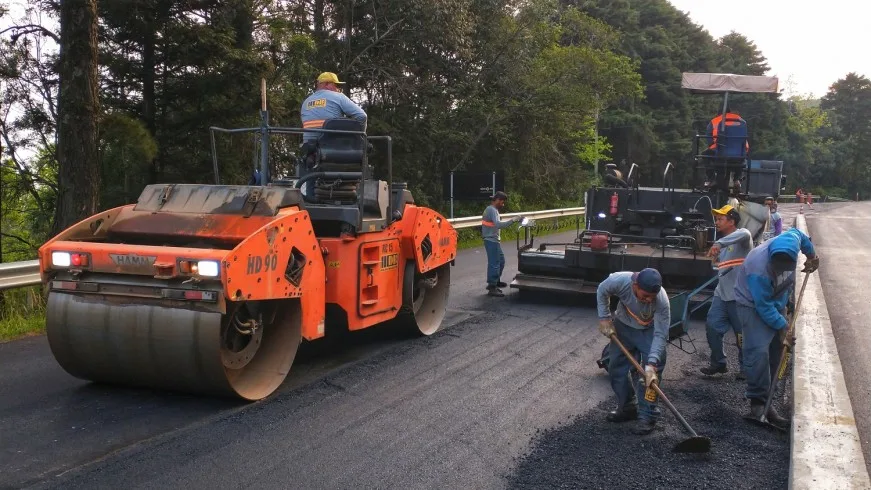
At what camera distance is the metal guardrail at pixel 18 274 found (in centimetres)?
791

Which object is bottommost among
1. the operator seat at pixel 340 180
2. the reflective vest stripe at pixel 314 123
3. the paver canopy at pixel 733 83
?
the operator seat at pixel 340 180

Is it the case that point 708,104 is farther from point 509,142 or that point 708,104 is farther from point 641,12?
point 509,142

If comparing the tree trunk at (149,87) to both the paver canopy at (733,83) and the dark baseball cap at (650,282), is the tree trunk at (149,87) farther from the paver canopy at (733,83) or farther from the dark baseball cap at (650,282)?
the dark baseball cap at (650,282)

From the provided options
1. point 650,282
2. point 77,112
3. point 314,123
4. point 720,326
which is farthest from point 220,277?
point 77,112

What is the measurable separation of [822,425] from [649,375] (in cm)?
135

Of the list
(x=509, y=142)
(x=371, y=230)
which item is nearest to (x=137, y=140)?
(x=371, y=230)

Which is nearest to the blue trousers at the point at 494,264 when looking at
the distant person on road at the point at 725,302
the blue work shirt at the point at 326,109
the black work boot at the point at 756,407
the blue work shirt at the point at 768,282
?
the distant person on road at the point at 725,302

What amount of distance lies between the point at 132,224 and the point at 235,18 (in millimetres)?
9393

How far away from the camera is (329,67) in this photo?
67.3ft

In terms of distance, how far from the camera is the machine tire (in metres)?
7.86

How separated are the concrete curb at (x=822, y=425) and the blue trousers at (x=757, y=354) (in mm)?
299

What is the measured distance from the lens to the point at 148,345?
5188 millimetres

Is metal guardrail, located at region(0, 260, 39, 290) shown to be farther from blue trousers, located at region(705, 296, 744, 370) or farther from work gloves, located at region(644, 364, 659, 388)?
blue trousers, located at region(705, 296, 744, 370)

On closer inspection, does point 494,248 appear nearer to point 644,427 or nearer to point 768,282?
point 768,282
